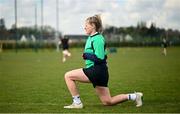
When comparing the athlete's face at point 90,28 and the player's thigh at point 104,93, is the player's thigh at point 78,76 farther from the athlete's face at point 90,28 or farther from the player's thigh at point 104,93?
the athlete's face at point 90,28

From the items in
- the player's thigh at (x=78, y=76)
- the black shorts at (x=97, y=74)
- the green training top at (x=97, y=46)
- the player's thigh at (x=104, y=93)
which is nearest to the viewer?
the green training top at (x=97, y=46)

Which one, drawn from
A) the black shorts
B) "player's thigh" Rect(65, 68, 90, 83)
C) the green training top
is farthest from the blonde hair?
"player's thigh" Rect(65, 68, 90, 83)

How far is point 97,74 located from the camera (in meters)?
10.5

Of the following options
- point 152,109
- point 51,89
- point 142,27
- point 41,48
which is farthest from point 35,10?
point 152,109

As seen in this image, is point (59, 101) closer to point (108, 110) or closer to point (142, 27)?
point (108, 110)

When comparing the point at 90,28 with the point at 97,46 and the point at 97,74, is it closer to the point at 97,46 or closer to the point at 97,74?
the point at 97,46

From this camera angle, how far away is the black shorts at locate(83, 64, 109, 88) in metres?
10.6

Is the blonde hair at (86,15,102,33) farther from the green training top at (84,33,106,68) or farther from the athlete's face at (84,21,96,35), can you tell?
the green training top at (84,33,106,68)

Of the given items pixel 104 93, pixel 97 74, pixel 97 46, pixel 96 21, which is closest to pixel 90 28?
pixel 96 21

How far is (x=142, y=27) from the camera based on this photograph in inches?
4870

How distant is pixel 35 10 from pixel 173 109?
79882 millimetres

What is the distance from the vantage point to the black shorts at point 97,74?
10555 mm

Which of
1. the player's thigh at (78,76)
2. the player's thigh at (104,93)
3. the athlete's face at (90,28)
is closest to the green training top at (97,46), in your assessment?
the athlete's face at (90,28)

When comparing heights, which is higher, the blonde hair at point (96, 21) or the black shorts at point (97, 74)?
the blonde hair at point (96, 21)
